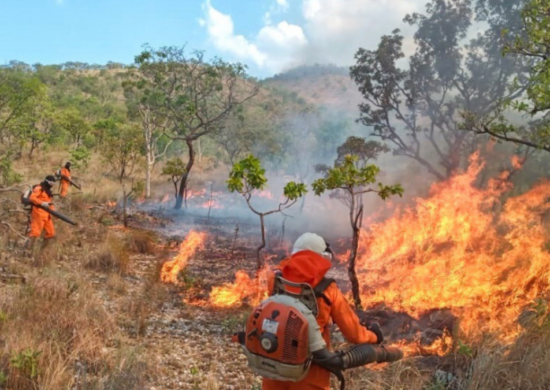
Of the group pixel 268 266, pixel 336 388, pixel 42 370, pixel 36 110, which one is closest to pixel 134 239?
pixel 268 266

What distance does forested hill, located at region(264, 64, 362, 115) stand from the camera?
89.5 m

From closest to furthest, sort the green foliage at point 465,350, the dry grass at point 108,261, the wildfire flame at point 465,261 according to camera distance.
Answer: the green foliage at point 465,350
the wildfire flame at point 465,261
the dry grass at point 108,261

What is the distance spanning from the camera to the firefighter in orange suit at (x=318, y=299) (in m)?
2.98

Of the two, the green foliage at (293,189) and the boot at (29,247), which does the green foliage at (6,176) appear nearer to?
the boot at (29,247)

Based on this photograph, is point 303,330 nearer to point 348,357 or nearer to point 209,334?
point 348,357

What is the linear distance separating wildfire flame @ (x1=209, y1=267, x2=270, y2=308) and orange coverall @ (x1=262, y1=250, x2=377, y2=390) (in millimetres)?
5573

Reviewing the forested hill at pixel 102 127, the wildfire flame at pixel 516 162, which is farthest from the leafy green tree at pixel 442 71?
the forested hill at pixel 102 127

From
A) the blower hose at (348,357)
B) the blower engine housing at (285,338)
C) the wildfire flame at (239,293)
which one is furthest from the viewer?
the wildfire flame at (239,293)

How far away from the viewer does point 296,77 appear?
111500 millimetres

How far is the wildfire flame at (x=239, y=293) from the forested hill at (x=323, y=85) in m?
75.7

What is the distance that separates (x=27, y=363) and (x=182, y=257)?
7975mm

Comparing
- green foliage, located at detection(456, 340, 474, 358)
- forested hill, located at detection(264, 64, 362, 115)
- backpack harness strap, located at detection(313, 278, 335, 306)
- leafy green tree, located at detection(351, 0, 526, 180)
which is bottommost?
green foliage, located at detection(456, 340, 474, 358)

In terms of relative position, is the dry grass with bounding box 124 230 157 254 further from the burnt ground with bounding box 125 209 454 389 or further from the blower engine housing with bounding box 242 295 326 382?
the blower engine housing with bounding box 242 295 326 382

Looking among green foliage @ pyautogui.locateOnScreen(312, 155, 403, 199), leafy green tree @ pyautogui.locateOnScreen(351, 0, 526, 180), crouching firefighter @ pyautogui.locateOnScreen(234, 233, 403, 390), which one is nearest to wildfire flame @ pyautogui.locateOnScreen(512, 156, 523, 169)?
leafy green tree @ pyautogui.locateOnScreen(351, 0, 526, 180)
